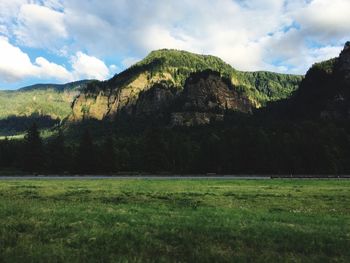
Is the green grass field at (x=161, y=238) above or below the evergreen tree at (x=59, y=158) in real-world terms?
below

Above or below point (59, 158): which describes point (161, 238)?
below

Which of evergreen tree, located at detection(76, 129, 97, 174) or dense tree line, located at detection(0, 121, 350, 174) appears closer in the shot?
dense tree line, located at detection(0, 121, 350, 174)

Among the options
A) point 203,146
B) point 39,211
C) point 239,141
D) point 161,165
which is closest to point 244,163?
point 239,141

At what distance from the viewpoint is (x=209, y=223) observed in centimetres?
1431

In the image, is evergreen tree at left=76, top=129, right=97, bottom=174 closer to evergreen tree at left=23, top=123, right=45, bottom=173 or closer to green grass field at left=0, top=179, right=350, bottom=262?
evergreen tree at left=23, top=123, right=45, bottom=173

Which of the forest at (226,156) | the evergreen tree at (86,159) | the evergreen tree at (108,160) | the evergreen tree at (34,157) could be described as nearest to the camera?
the forest at (226,156)

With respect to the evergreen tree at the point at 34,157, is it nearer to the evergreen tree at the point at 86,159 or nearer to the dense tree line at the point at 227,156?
the dense tree line at the point at 227,156

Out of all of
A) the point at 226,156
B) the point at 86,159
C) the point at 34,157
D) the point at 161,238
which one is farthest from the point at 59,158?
the point at 161,238

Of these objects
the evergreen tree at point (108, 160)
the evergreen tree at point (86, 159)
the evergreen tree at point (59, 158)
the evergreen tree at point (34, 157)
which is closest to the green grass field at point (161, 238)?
the evergreen tree at point (86, 159)

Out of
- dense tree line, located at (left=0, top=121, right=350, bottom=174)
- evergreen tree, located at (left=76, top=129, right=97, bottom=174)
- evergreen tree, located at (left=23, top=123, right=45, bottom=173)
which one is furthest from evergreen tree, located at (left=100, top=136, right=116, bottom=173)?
evergreen tree, located at (left=23, top=123, right=45, bottom=173)

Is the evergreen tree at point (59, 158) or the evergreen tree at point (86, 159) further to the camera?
the evergreen tree at point (59, 158)

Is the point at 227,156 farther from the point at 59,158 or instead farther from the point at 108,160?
the point at 59,158

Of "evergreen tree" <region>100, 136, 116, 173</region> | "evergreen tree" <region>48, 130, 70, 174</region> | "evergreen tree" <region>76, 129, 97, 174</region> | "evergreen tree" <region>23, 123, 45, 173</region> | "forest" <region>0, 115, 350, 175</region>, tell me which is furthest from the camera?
"evergreen tree" <region>48, 130, 70, 174</region>

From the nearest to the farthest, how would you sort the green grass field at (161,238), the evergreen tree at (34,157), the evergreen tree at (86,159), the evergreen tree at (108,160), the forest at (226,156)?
1. the green grass field at (161,238)
2. the forest at (226,156)
3. the evergreen tree at (86,159)
4. the evergreen tree at (34,157)
5. the evergreen tree at (108,160)
